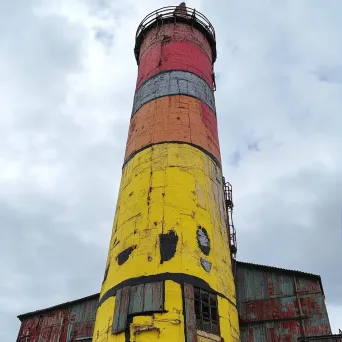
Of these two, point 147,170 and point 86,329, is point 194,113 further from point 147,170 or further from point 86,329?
point 86,329

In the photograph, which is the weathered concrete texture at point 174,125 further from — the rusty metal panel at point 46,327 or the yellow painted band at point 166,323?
the rusty metal panel at point 46,327

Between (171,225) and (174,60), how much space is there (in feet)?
33.8

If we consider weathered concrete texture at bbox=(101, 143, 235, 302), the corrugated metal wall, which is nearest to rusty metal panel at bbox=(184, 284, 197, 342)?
weathered concrete texture at bbox=(101, 143, 235, 302)

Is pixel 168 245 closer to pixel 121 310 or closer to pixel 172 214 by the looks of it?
pixel 172 214

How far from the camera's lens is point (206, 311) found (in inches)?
519

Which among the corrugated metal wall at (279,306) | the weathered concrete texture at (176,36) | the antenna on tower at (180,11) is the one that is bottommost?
the corrugated metal wall at (279,306)

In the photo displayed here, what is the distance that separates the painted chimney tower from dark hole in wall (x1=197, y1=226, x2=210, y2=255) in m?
0.04

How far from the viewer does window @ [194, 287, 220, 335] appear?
12.8 m

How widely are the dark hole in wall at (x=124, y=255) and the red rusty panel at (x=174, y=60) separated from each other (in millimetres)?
10262

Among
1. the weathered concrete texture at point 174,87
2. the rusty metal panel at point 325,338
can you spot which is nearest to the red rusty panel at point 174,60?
the weathered concrete texture at point 174,87

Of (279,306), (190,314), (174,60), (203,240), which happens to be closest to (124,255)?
(203,240)

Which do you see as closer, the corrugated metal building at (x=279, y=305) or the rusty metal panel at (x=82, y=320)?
the corrugated metal building at (x=279, y=305)

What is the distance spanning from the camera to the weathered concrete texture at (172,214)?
13.8 metres

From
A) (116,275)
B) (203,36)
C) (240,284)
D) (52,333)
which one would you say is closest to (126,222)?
(116,275)
